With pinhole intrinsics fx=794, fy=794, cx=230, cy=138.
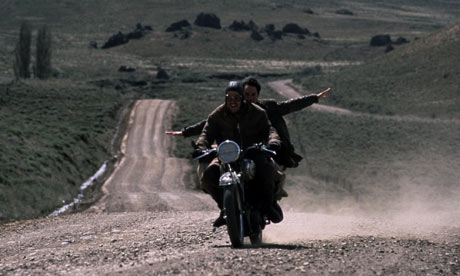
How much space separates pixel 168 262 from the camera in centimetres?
789

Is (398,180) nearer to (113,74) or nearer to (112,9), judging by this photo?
(113,74)

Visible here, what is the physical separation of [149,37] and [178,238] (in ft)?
450

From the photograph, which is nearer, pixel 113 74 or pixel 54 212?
pixel 54 212

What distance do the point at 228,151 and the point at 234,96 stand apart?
2.75ft

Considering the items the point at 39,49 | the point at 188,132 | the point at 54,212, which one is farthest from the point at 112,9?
the point at 188,132

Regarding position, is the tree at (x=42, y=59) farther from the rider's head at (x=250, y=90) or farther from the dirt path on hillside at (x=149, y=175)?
the rider's head at (x=250, y=90)

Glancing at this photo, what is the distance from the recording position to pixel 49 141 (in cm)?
3459

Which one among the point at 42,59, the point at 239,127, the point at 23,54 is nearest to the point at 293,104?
the point at 239,127

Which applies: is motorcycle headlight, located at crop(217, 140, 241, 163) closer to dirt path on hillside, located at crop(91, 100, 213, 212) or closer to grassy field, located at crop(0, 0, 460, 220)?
grassy field, located at crop(0, 0, 460, 220)

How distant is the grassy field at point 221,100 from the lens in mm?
31111

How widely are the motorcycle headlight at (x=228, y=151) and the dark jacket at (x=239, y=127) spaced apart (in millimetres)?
654

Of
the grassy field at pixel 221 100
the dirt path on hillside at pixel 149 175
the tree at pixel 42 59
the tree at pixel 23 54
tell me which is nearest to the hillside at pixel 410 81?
the grassy field at pixel 221 100

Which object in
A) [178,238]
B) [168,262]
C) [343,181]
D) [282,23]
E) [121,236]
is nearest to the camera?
[168,262]

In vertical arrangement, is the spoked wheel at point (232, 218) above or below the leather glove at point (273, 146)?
below
